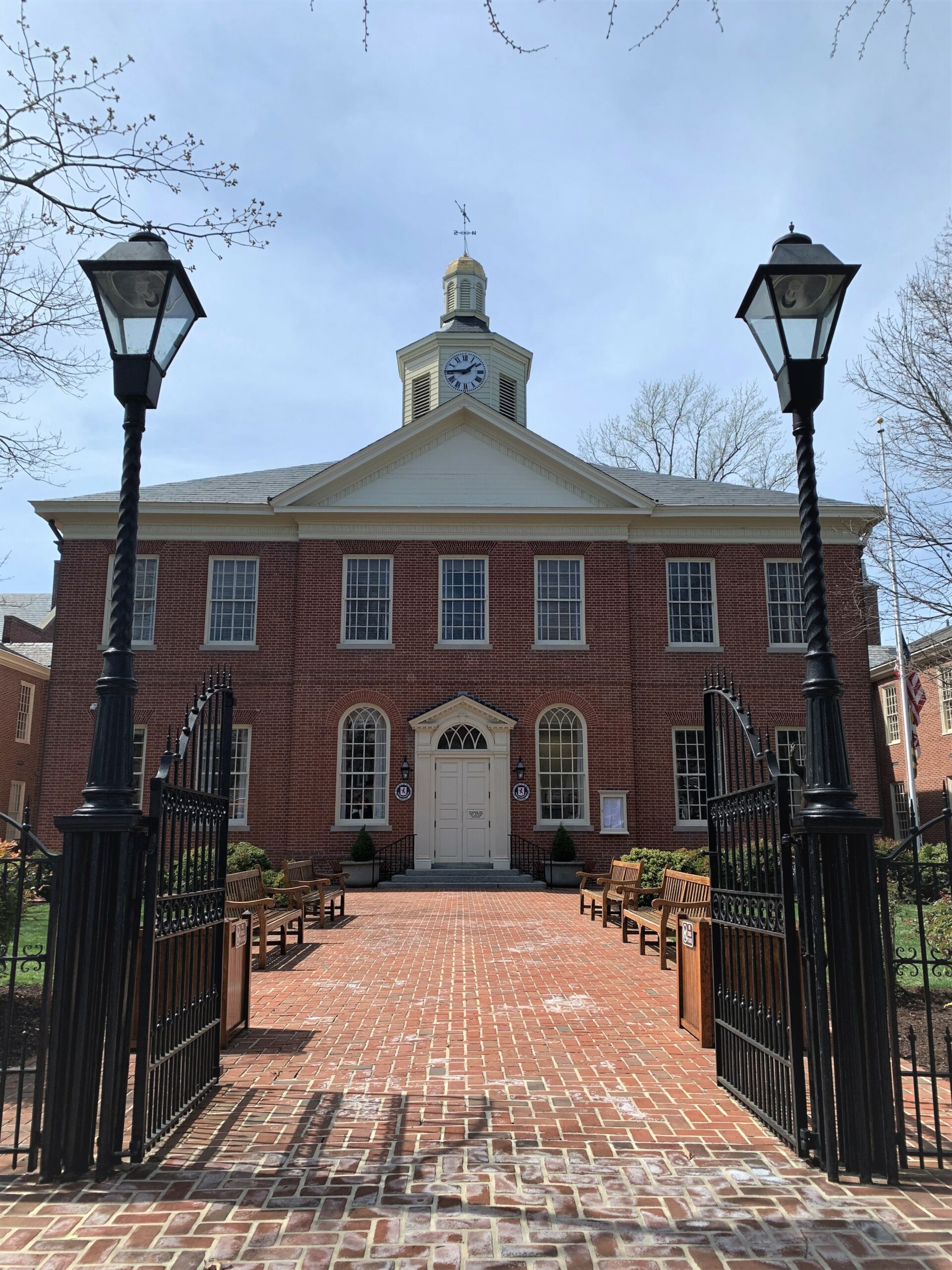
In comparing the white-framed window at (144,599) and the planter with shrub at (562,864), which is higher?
the white-framed window at (144,599)

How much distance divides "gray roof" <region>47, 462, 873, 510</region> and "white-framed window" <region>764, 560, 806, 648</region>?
1584 mm

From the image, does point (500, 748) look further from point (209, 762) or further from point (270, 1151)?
point (270, 1151)

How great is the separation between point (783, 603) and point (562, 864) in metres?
8.27

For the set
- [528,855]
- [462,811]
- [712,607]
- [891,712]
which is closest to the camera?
[528,855]

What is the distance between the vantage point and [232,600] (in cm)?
2236

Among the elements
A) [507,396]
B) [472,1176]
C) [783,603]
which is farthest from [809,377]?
[507,396]

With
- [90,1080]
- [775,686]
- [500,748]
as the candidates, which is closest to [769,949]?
[90,1080]

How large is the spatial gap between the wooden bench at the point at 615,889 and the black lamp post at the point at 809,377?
303 inches

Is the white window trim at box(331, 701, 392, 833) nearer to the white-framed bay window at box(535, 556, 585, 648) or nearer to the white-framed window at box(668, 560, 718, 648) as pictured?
the white-framed bay window at box(535, 556, 585, 648)

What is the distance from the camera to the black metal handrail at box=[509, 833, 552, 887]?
68.2 ft

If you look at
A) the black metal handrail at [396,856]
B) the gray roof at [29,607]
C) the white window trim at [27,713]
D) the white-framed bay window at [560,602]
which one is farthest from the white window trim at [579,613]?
the gray roof at [29,607]

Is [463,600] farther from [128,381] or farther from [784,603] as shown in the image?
[128,381]

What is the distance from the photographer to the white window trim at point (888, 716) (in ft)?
89.9

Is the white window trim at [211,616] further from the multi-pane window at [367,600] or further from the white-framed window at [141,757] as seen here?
the white-framed window at [141,757]
